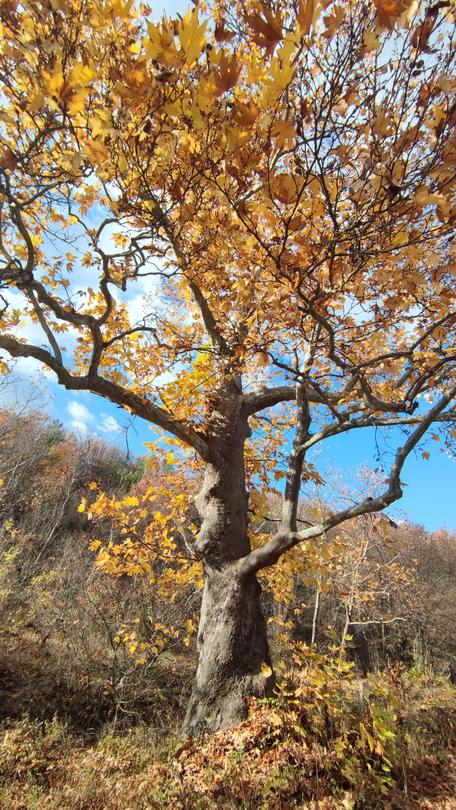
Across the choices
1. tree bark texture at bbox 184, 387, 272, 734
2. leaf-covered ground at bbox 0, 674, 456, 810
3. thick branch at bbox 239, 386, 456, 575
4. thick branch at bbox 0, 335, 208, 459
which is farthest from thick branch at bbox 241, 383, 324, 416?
leaf-covered ground at bbox 0, 674, 456, 810

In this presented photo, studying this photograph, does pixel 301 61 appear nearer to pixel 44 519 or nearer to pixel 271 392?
pixel 271 392

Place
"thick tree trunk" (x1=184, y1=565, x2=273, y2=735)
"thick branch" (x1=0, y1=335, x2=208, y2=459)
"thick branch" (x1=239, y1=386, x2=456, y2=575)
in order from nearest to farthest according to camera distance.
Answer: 1. "thick branch" (x1=239, y1=386, x2=456, y2=575)
2. "thick branch" (x1=0, y1=335, x2=208, y2=459)
3. "thick tree trunk" (x1=184, y1=565, x2=273, y2=735)

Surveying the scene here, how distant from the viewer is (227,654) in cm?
397

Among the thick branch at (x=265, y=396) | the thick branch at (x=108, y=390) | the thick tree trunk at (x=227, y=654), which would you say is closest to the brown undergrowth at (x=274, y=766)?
the thick tree trunk at (x=227, y=654)

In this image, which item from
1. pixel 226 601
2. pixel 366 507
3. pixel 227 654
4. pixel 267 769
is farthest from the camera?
pixel 226 601

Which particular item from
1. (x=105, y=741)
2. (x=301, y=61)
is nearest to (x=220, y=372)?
(x=301, y=61)

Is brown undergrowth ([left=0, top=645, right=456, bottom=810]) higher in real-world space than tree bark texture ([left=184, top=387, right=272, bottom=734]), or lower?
lower

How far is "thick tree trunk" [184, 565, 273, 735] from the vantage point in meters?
3.77

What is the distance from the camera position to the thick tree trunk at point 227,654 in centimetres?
377

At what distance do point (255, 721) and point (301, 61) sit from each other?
4952 millimetres

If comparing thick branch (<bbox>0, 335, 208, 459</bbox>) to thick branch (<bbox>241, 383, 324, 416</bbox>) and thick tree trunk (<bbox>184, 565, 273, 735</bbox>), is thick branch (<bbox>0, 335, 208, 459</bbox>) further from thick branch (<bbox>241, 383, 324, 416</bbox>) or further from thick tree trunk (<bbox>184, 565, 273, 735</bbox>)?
thick tree trunk (<bbox>184, 565, 273, 735</bbox>)

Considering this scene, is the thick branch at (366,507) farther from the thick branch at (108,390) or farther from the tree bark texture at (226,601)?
the thick branch at (108,390)

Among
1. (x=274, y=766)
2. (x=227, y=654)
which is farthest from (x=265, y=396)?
(x=274, y=766)

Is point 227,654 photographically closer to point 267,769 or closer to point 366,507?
point 267,769
